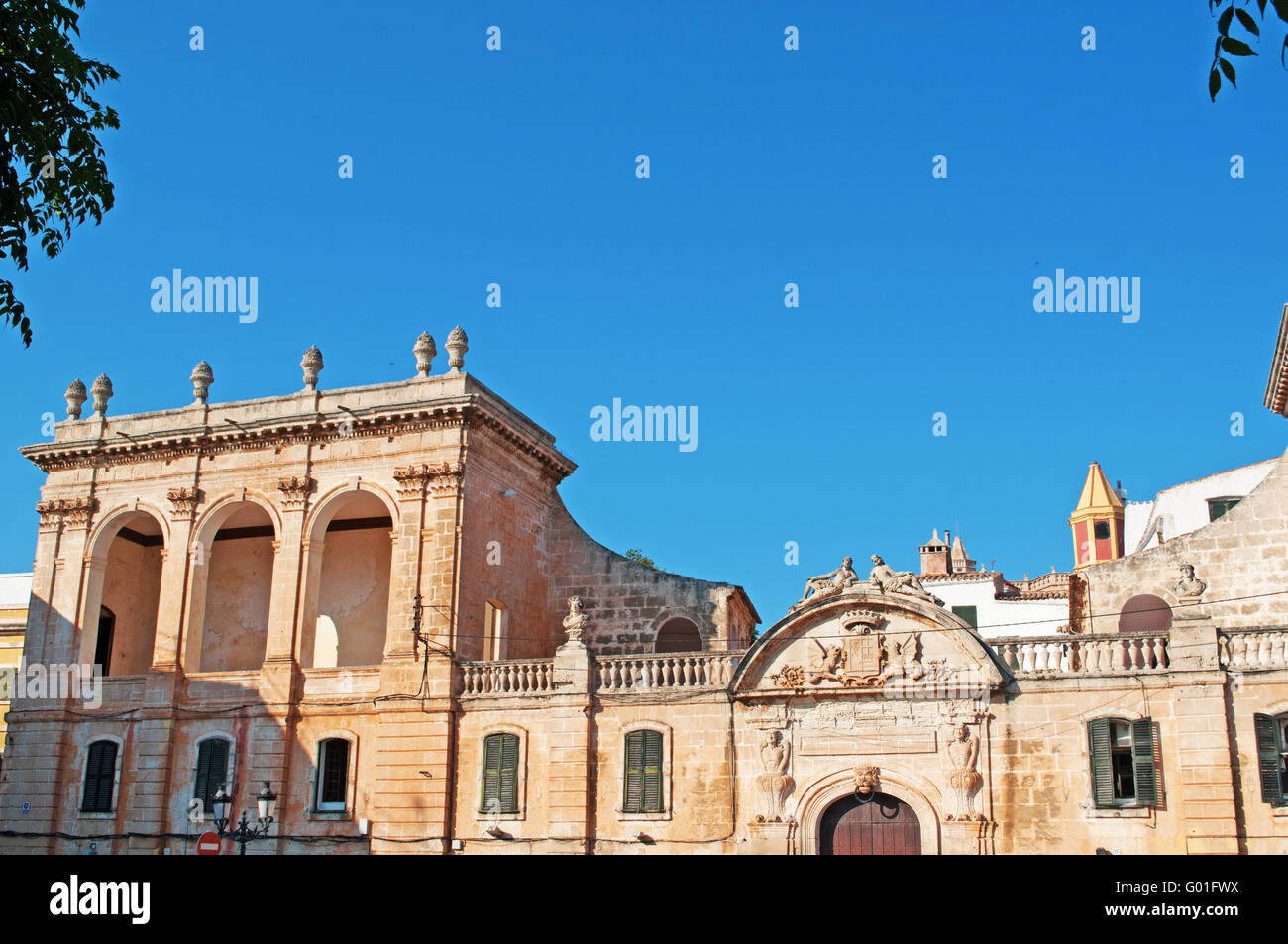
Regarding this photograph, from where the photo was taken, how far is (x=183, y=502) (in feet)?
96.6

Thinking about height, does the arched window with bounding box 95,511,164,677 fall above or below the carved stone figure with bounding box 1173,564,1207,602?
above

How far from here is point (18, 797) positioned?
28922 millimetres

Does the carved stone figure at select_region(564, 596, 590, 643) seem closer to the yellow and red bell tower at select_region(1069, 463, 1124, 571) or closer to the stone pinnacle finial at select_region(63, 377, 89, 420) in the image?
the stone pinnacle finial at select_region(63, 377, 89, 420)

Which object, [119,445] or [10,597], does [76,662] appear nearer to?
[119,445]

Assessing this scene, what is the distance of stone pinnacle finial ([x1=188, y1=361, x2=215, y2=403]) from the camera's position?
30438mm

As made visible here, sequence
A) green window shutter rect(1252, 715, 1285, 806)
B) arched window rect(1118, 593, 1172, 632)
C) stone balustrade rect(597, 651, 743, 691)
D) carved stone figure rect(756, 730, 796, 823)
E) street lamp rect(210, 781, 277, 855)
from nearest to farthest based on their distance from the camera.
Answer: green window shutter rect(1252, 715, 1285, 806) < carved stone figure rect(756, 730, 796, 823) < street lamp rect(210, 781, 277, 855) < stone balustrade rect(597, 651, 743, 691) < arched window rect(1118, 593, 1172, 632)

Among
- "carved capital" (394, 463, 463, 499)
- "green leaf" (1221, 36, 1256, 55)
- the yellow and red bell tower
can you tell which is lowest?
"green leaf" (1221, 36, 1256, 55)

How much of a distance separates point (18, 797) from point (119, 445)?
8.33 metres

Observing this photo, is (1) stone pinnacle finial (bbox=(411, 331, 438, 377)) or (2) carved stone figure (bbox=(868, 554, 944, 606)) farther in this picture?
(1) stone pinnacle finial (bbox=(411, 331, 438, 377))

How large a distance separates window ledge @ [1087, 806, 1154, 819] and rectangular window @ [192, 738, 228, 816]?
17687 mm

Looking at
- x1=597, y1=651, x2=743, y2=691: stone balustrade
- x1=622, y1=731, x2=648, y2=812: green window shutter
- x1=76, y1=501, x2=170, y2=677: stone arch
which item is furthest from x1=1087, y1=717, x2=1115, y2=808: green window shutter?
x1=76, y1=501, x2=170, y2=677: stone arch

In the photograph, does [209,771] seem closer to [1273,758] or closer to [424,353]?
[424,353]

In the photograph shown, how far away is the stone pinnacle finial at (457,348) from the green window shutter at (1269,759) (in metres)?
17.1
